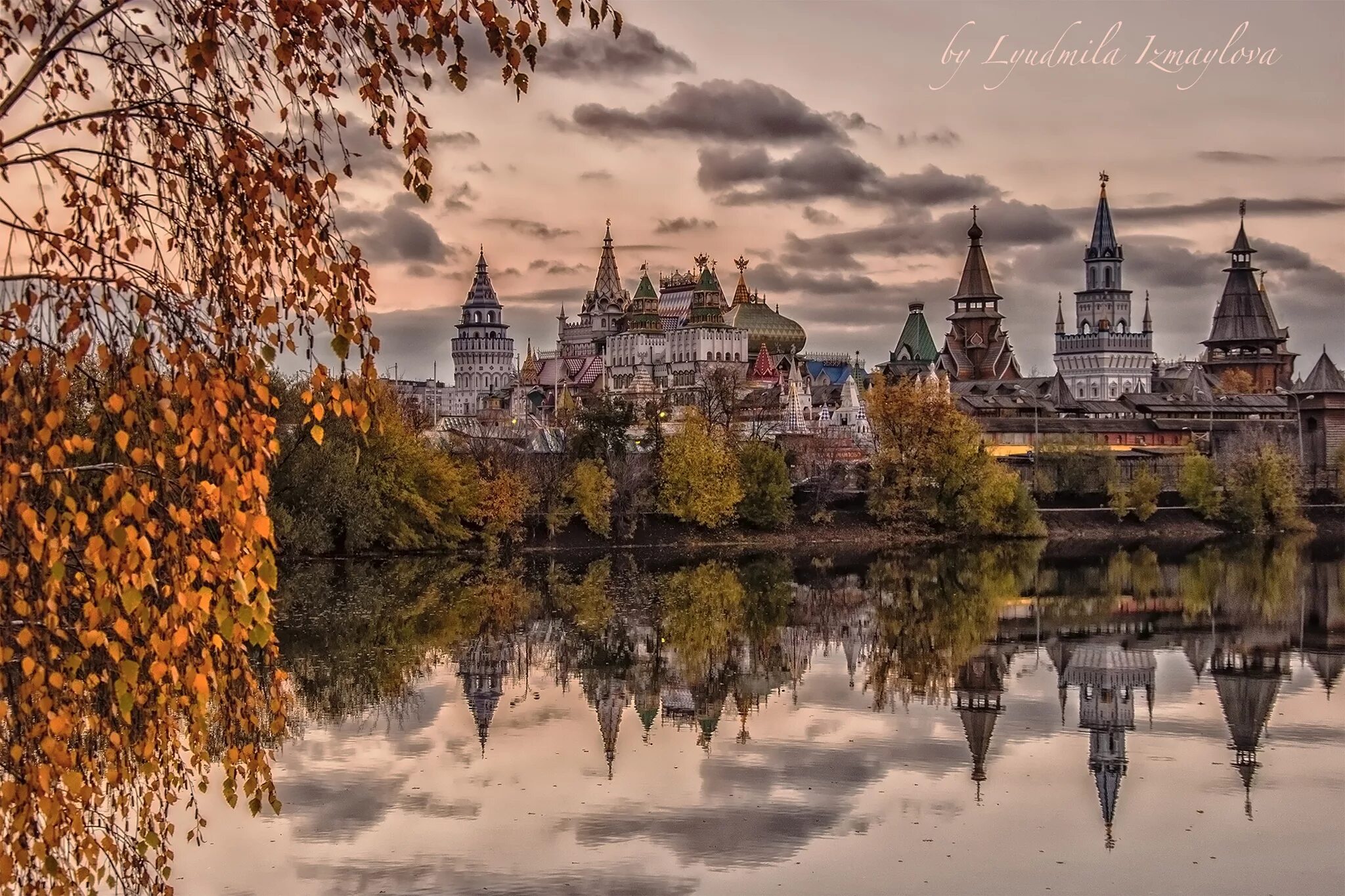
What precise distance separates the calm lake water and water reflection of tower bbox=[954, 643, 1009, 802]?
0.07 metres

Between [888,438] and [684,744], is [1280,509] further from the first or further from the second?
[684,744]

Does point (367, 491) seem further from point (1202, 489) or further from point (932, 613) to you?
point (1202, 489)

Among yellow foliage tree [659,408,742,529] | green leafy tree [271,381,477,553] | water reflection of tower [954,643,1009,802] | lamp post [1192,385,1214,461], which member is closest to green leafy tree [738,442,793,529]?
yellow foliage tree [659,408,742,529]

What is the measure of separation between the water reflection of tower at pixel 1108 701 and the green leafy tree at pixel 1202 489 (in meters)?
35.7

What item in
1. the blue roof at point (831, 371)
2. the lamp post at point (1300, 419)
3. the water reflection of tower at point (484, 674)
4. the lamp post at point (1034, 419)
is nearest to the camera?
the water reflection of tower at point (484, 674)

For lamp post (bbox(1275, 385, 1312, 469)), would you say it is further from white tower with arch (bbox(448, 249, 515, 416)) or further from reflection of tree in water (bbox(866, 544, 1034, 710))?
white tower with arch (bbox(448, 249, 515, 416))

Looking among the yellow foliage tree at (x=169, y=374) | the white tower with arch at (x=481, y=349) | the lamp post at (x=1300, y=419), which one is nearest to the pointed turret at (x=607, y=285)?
the white tower with arch at (x=481, y=349)

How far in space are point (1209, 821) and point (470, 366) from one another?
423 feet

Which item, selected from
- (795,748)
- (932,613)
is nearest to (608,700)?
(795,748)

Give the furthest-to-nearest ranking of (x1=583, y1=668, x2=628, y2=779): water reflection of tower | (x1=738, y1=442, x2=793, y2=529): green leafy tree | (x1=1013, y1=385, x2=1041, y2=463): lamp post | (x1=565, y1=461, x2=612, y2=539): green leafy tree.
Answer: (x1=1013, y1=385, x2=1041, y2=463): lamp post → (x1=738, y1=442, x2=793, y2=529): green leafy tree → (x1=565, y1=461, x2=612, y2=539): green leafy tree → (x1=583, y1=668, x2=628, y2=779): water reflection of tower

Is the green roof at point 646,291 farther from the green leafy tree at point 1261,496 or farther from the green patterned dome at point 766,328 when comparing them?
the green leafy tree at point 1261,496

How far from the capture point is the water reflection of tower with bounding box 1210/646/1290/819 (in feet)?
65.6

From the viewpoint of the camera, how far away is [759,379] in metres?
106

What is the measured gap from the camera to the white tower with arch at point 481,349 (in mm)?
143000
